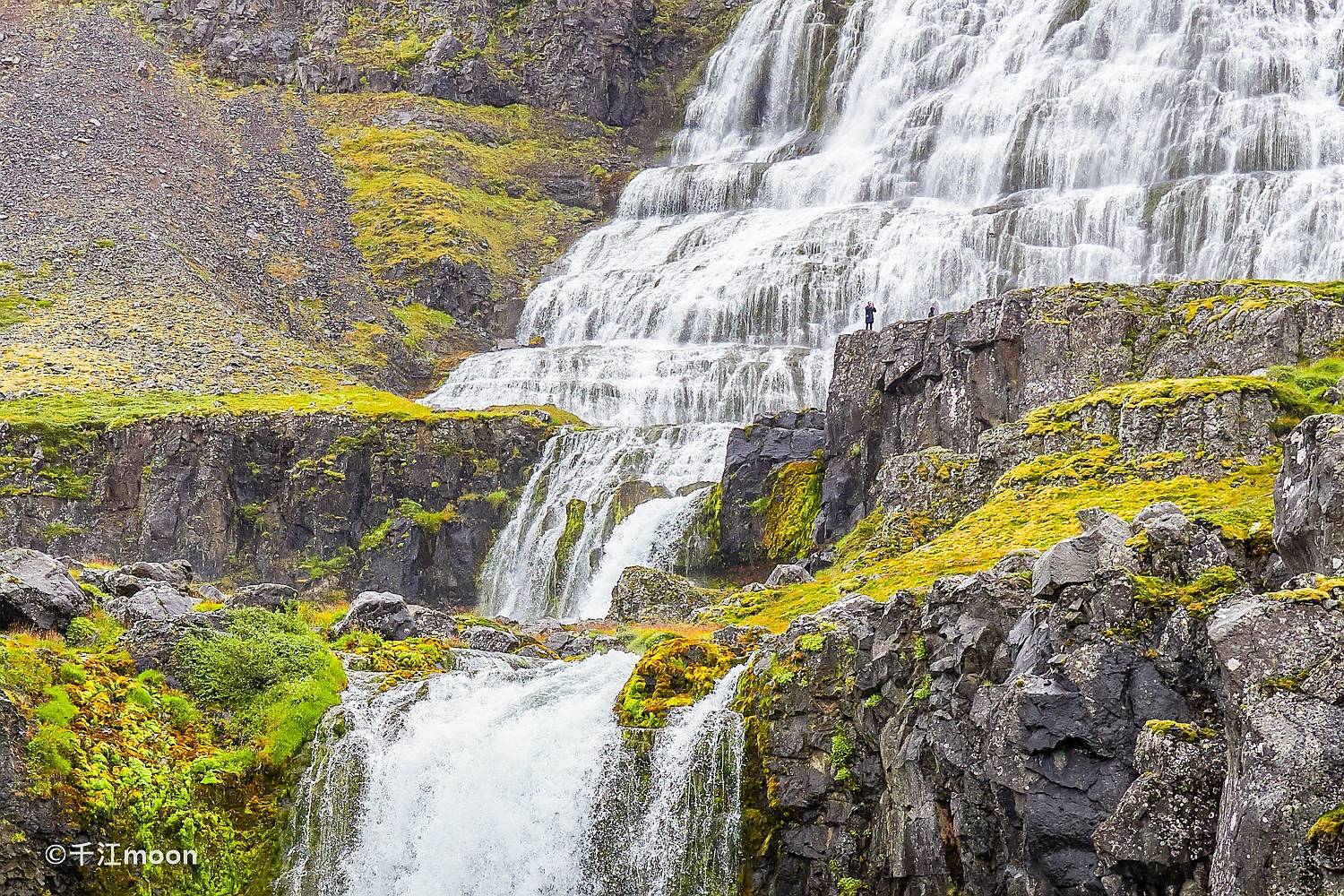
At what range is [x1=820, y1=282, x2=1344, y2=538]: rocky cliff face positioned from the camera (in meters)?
21.0

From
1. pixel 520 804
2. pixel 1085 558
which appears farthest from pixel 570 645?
pixel 1085 558

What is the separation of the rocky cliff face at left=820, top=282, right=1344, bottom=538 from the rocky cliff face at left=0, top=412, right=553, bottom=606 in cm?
1379

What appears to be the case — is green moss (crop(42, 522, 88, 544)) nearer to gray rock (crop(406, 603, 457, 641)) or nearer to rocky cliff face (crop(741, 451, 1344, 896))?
gray rock (crop(406, 603, 457, 641))

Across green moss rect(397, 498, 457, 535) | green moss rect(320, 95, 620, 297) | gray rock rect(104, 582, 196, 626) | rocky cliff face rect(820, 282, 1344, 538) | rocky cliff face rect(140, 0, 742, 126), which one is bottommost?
Answer: gray rock rect(104, 582, 196, 626)

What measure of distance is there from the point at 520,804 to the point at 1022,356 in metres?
16.4

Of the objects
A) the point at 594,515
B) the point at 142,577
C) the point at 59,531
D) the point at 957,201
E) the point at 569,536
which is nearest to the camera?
the point at 142,577

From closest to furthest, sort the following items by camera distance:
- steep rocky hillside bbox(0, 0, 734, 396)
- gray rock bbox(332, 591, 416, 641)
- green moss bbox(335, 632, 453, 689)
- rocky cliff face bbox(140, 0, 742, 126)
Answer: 1. green moss bbox(335, 632, 453, 689)
2. gray rock bbox(332, 591, 416, 641)
3. steep rocky hillside bbox(0, 0, 734, 396)
4. rocky cliff face bbox(140, 0, 742, 126)

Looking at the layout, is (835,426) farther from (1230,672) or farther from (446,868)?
(1230,672)

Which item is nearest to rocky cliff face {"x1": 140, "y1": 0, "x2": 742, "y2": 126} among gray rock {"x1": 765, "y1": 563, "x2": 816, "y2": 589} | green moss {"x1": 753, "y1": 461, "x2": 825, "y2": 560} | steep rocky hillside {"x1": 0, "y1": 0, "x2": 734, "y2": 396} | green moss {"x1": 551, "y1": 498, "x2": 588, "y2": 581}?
steep rocky hillside {"x1": 0, "y1": 0, "x2": 734, "y2": 396}

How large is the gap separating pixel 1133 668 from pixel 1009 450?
12.2 meters

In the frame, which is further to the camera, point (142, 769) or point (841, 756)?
point (142, 769)

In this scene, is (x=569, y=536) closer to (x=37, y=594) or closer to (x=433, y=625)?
(x=433, y=625)

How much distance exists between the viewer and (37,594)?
50.6ft

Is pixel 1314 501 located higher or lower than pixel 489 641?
higher
